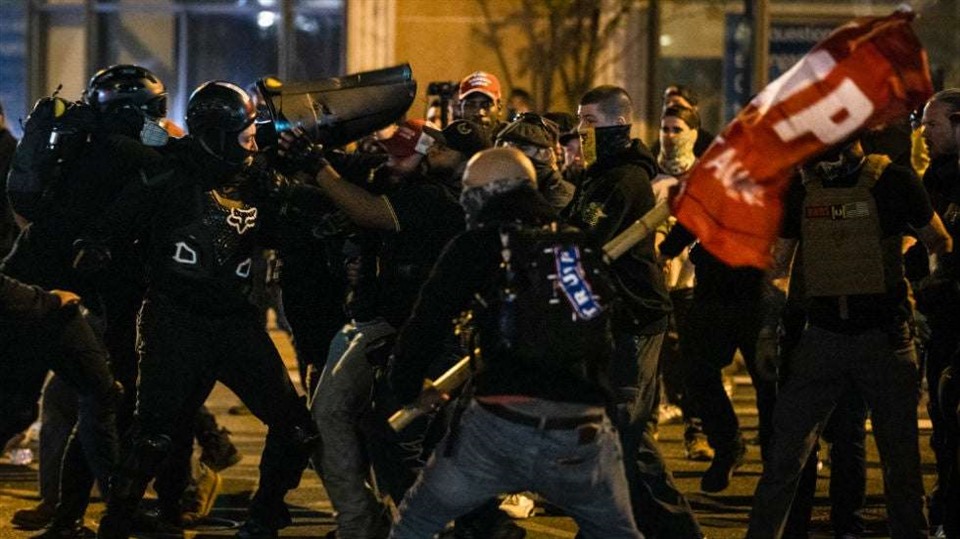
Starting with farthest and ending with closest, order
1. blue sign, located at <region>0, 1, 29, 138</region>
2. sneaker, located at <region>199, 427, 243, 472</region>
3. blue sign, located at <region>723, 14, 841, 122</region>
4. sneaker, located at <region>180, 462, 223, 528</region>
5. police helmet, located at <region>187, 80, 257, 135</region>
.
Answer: blue sign, located at <region>723, 14, 841, 122</region>, blue sign, located at <region>0, 1, 29, 138</region>, sneaker, located at <region>199, 427, 243, 472</region>, sneaker, located at <region>180, 462, 223, 528</region>, police helmet, located at <region>187, 80, 257, 135</region>

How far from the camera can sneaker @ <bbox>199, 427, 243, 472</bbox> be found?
997 cm

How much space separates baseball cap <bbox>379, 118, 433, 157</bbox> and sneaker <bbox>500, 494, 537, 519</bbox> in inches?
80.5

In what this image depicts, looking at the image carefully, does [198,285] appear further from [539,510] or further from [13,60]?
[13,60]

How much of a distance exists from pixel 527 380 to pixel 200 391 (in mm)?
2405

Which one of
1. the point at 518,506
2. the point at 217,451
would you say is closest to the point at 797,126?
the point at 518,506

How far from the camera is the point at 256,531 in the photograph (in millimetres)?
8266

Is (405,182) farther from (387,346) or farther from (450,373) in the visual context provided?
(450,373)

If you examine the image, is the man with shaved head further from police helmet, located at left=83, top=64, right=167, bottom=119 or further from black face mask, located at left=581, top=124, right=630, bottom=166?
police helmet, located at left=83, top=64, right=167, bottom=119

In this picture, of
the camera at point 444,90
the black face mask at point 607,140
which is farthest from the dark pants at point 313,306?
the camera at point 444,90

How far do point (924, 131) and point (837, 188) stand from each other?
197cm

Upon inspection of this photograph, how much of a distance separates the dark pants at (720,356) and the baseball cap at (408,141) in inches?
98.9

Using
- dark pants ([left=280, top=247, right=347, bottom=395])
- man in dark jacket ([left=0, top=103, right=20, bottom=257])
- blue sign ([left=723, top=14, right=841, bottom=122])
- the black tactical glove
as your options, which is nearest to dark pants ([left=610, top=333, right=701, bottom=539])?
the black tactical glove

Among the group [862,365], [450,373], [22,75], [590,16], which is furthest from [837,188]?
[22,75]

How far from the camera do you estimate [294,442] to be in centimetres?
819
